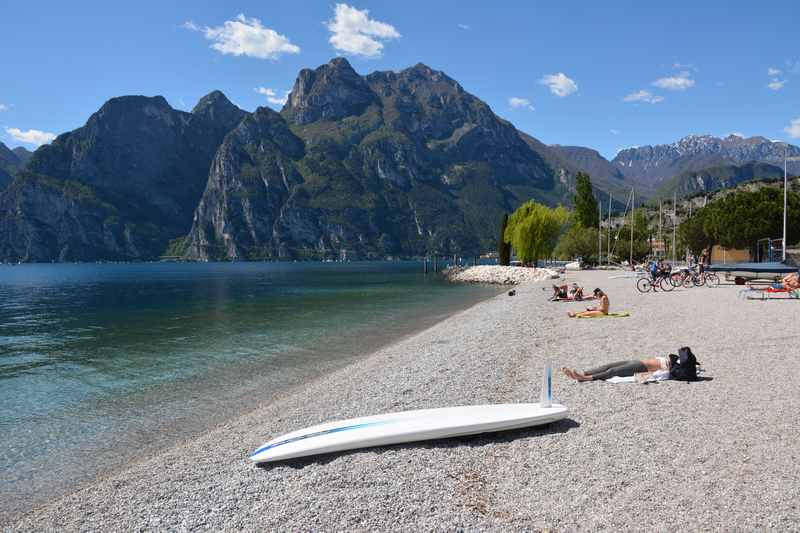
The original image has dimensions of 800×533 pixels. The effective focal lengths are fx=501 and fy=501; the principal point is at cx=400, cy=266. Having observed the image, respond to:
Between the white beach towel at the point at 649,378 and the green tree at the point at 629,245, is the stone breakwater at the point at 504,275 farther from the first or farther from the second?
the white beach towel at the point at 649,378

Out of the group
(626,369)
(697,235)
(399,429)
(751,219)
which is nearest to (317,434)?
(399,429)

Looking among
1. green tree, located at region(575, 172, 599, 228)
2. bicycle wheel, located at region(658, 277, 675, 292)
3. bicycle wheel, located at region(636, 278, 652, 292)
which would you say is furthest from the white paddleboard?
green tree, located at region(575, 172, 599, 228)

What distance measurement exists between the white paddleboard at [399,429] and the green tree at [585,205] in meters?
100

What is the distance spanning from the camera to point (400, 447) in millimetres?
7730

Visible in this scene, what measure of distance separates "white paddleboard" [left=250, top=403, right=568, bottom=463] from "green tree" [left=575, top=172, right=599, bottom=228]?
100 meters

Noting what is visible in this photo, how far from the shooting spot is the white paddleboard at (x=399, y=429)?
7680 millimetres

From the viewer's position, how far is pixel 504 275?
8269 cm

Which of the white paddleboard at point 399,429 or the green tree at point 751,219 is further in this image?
the green tree at point 751,219

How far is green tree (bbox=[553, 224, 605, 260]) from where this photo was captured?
93875 millimetres

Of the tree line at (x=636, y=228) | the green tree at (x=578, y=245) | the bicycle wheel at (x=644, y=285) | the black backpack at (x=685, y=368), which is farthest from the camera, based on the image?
the green tree at (x=578, y=245)

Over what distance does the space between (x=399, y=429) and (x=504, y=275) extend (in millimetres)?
76804

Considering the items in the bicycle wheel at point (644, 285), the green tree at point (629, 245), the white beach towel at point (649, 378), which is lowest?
the white beach towel at point (649, 378)

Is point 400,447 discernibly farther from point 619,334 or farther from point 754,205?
point 754,205

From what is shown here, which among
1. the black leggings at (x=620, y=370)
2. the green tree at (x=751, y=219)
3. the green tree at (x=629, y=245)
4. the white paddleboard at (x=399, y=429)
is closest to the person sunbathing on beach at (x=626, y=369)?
the black leggings at (x=620, y=370)
